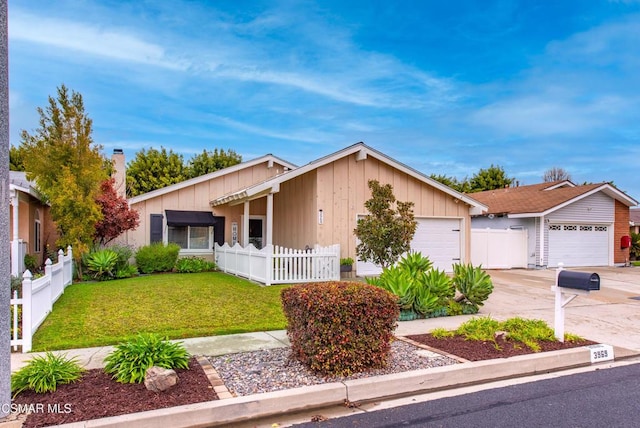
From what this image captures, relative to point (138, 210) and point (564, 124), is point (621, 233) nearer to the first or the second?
point (564, 124)

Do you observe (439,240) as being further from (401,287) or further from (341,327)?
(341,327)

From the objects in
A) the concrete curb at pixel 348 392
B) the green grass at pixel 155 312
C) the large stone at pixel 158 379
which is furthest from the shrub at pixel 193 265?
the concrete curb at pixel 348 392

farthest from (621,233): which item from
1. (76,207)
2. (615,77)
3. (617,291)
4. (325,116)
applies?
(76,207)

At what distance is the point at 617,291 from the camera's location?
41.8 feet

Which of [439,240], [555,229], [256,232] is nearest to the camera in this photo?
[439,240]

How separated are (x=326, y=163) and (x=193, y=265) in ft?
22.4

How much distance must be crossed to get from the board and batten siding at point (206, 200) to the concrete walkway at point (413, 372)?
1115 centimetres

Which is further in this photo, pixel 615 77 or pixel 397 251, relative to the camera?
pixel 615 77

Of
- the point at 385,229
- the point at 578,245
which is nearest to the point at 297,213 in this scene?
the point at 385,229

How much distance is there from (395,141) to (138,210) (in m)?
14.7

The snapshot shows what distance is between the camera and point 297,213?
15484 millimetres

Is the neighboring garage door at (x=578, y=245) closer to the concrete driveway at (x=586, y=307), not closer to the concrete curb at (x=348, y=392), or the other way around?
the concrete driveway at (x=586, y=307)

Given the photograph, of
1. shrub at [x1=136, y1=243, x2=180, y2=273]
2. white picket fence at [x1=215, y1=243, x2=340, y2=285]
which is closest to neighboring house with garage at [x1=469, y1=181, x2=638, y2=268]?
white picket fence at [x1=215, y1=243, x2=340, y2=285]

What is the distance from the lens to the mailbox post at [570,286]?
598 cm
